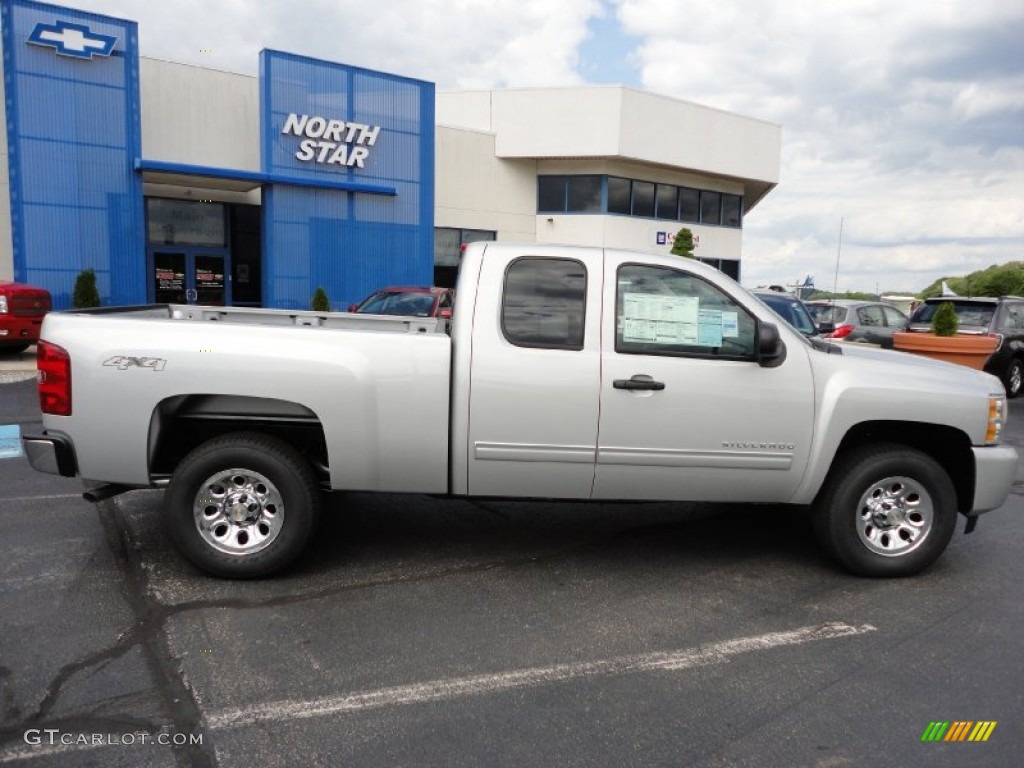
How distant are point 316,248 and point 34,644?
1933 cm

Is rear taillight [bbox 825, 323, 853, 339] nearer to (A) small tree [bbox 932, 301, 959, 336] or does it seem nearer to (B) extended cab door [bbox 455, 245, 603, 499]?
(A) small tree [bbox 932, 301, 959, 336]

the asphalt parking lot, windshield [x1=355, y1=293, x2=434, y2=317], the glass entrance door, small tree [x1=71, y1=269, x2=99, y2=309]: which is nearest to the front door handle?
the asphalt parking lot

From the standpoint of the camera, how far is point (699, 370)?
15.0ft

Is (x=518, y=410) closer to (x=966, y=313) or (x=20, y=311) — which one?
(x=966, y=313)

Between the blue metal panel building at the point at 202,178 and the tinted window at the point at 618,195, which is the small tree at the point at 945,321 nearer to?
the blue metal panel building at the point at 202,178

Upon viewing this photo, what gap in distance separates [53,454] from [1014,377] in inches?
582

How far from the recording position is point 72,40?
59.6ft

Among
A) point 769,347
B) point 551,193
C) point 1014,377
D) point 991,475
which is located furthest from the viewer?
point 551,193

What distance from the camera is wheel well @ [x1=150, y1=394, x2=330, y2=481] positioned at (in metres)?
4.51

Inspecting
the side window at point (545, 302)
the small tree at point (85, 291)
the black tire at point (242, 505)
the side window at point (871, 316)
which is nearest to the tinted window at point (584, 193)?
the side window at point (871, 316)

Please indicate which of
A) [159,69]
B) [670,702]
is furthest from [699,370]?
[159,69]

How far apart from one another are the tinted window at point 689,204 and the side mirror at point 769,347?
90.7ft

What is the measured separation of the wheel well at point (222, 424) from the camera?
451 cm

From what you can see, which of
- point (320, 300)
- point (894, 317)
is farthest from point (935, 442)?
point (320, 300)
